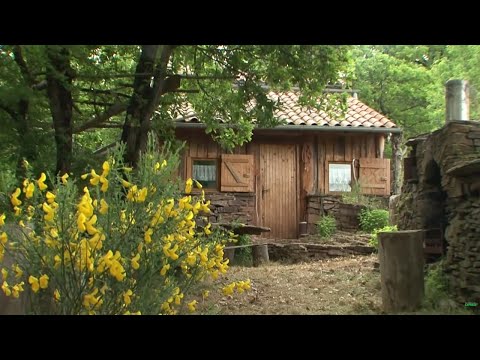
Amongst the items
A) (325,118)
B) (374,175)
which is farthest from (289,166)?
(374,175)

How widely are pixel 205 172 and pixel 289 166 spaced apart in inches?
58.5

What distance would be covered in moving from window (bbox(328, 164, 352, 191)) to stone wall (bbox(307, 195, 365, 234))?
392 millimetres

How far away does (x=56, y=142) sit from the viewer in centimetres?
399

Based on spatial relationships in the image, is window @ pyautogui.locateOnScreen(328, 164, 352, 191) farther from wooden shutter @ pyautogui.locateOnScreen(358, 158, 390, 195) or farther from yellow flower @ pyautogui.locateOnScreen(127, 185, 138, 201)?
yellow flower @ pyautogui.locateOnScreen(127, 185, 138, 201)

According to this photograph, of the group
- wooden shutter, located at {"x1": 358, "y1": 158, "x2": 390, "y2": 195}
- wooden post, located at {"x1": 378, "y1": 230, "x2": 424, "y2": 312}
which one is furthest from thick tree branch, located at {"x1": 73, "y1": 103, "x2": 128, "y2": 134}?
wooden shutter, located at {"x1": 358, "y1": 158, "x2": 390, "y2": 195}

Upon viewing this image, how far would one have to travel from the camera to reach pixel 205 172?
8.85 m

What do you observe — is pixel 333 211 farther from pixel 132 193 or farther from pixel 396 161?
pixel 132 193

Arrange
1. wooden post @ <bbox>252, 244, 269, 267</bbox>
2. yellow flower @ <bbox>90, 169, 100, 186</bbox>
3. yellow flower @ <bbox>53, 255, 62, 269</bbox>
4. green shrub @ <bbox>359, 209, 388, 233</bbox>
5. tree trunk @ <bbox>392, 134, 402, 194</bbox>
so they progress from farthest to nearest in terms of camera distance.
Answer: tree trunk @ <bbox>392, 134, 402, 194</bbox>, green shrub @ <bbox>359, 209, 388, 233</bbox>, wooden post @ <bbox>252, 244, 269, 267</bbox>, yellow flower @ <bbox>53, 255, 62, 269</bbox>, yellow flower @ <bbox>90, 169, 100, 186</bbox>

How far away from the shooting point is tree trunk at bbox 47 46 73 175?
371 centimetres

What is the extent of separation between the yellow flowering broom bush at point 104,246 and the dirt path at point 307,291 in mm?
1393

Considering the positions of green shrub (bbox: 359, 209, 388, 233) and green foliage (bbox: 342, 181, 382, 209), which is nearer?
green shrub (bbox: 359, 209, 388, 233)

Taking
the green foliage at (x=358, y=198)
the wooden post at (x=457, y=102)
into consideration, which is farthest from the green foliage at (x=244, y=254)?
the wooden post at (x=457, y=102)

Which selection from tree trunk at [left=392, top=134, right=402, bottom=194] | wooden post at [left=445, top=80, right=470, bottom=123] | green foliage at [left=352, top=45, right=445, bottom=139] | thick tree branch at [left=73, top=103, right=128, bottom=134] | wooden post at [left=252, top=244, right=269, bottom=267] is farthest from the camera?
green foliage at [left=352, top=45, right=445, bottom=139]
